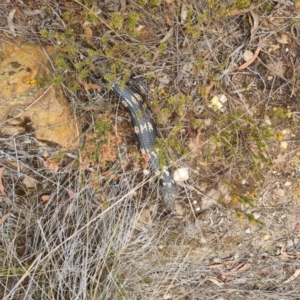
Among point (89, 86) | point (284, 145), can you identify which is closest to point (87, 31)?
point (89, 86)

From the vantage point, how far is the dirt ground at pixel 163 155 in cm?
309

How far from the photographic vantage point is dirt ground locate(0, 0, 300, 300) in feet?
10.1

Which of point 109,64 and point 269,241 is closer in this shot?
point 109,64

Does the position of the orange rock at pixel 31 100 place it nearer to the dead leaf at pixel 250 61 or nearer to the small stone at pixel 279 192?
the dead leaf at pixel 250 61

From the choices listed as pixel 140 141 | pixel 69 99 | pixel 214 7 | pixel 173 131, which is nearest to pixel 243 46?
pixel 214 7

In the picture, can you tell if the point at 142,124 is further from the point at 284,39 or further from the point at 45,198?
the point at 284,39

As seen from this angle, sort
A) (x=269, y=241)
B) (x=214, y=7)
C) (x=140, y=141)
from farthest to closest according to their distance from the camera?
1. (x=269, y=241)
2. (x=140, y=141)
3. (x=214, y=7)

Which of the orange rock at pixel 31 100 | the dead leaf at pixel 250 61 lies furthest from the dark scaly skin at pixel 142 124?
the dead leaf at pixel 250 61

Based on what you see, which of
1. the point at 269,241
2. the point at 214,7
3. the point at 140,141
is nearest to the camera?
the point at 214,7

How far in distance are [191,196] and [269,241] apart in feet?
2.36

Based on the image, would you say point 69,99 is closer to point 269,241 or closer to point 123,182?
point 123,182

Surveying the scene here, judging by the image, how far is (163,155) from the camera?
3123 millimetres

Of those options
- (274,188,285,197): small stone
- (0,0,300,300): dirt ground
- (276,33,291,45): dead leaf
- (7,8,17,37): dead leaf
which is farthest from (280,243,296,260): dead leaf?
(7,8,17,37): dead leaf

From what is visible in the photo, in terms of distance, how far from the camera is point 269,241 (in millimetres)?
3529
